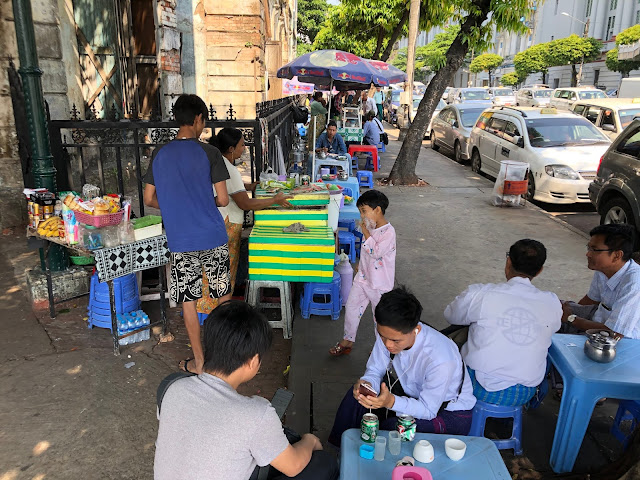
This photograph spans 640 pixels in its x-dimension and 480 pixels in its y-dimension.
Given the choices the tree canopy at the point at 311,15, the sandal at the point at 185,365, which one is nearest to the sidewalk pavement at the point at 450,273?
the sandal at the point at 185,365

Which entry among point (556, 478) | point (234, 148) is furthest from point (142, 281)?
point (556, 478)

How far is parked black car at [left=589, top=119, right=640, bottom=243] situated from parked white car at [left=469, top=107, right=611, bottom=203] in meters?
1.86

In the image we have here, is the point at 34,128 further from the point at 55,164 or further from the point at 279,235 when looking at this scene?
the point at 279,235

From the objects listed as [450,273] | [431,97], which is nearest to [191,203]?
[450,273]

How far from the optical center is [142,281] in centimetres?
545

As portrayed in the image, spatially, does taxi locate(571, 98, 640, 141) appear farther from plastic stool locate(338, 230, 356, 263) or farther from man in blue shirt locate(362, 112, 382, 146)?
plastic stool locate(338, 230, 356, 263)

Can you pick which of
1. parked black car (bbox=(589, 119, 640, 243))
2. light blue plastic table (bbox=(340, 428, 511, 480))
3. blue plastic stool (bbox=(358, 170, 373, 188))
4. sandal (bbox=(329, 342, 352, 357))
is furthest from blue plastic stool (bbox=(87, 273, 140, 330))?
blue plastic stool (bbox=(358, 170, 373, 188))

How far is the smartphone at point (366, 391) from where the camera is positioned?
2537 millimetres

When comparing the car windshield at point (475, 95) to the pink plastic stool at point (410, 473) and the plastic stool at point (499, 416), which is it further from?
the pink plastic stool at point (410, 473)

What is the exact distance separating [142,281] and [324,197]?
216 centimetres

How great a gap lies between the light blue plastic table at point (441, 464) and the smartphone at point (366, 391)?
24cm

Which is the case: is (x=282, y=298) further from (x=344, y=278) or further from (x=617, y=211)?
(x=617, y=211)

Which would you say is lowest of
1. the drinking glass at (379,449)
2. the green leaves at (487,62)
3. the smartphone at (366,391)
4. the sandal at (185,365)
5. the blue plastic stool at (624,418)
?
the sandal at (185,365)

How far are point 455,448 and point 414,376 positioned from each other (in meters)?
0.54
